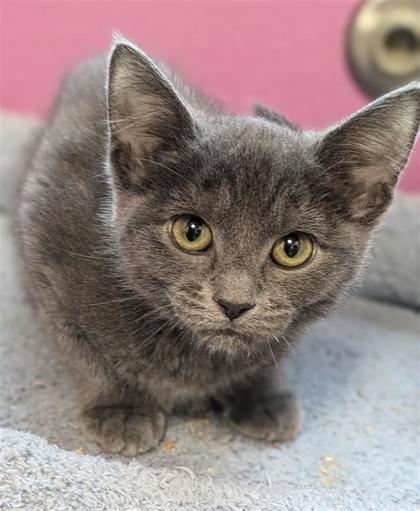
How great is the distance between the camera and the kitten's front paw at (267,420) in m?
1.12

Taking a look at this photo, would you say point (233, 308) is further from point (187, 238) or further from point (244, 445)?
point (244, 445)

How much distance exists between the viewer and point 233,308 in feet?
2.78

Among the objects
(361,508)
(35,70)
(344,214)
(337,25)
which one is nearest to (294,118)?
(337,25)

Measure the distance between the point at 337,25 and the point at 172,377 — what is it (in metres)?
1.14

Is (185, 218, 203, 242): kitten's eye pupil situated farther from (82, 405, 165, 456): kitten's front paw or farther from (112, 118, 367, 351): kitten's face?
(82, 405, 165, 456): kitten's front paw

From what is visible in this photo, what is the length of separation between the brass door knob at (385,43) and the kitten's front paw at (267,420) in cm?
96

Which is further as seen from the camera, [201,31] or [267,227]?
[201,31]

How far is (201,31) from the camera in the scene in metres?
1.85

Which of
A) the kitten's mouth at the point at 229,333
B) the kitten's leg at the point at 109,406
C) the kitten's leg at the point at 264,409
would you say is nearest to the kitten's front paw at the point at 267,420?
the kitten's leg at the point at 264,409

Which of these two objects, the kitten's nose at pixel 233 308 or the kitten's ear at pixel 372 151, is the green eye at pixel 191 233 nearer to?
the kitten's nose at pixel 233 308

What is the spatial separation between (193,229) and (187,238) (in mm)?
15

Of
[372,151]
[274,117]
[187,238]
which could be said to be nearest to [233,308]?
[187,238]

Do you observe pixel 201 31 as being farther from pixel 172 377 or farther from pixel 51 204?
pixel 172 377

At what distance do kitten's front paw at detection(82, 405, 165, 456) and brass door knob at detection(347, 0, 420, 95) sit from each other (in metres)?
1.09
